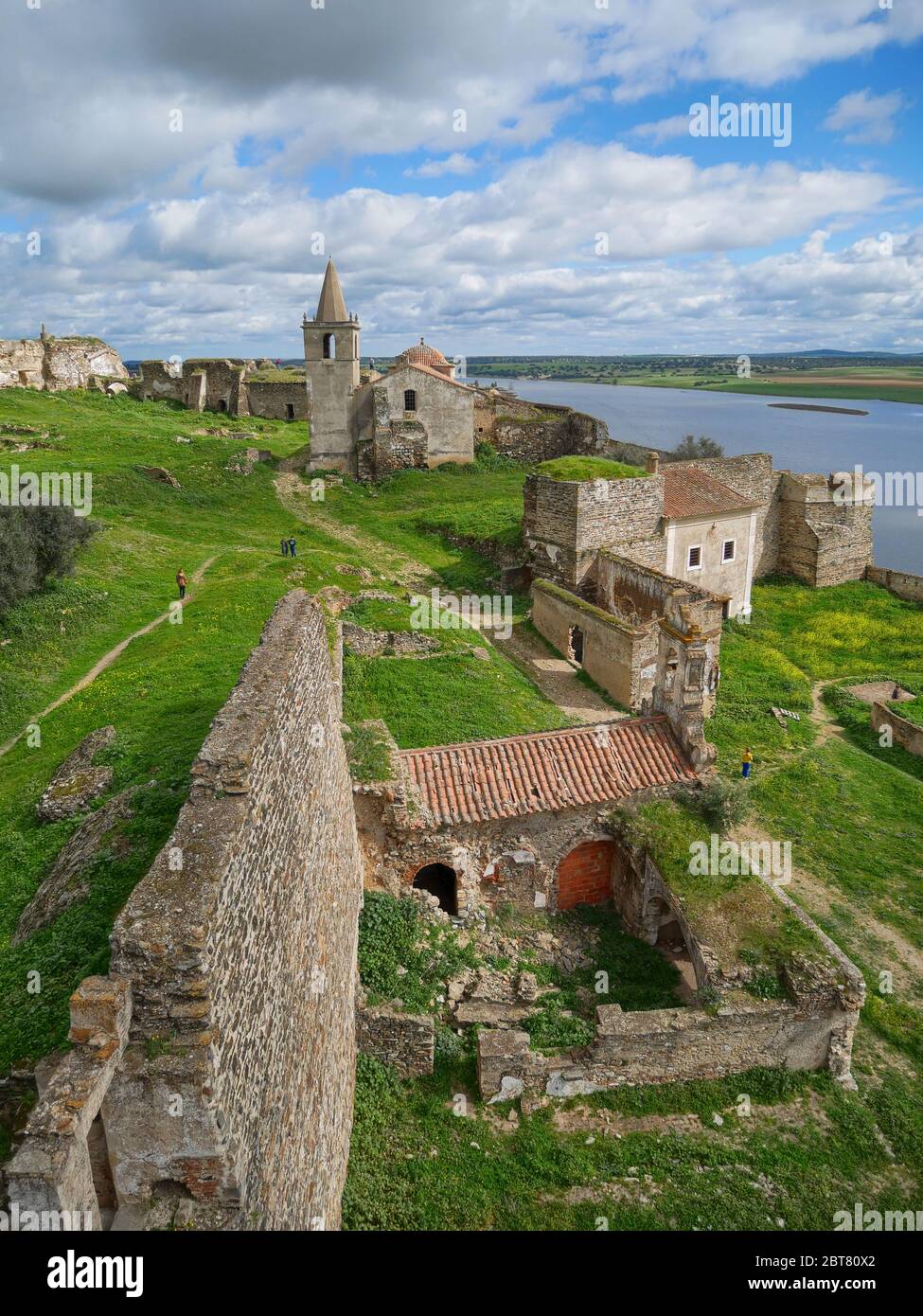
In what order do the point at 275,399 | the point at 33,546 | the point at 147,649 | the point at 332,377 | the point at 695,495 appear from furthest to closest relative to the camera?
the point at 275,399
the point at 332,377
the point at 695,495
the point at 33,546
the point at 147,649

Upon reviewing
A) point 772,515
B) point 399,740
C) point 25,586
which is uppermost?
point 772,515

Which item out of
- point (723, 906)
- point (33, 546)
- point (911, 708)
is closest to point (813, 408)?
point (911, 708)

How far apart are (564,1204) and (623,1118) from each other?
1649 mm

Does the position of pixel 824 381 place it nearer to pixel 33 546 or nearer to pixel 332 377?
pixel 332 377

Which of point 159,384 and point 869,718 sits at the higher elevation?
point 159,384

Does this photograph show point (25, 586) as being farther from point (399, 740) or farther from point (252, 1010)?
point (252, 1010)

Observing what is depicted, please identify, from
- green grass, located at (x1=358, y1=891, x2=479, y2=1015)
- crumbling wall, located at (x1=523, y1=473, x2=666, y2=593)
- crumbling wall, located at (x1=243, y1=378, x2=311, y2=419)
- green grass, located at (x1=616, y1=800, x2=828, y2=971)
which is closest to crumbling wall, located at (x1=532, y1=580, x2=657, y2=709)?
crumbling wall, located at (x1=523, y1=473, x2=666, y2=593)

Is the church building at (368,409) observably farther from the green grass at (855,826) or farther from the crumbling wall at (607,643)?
the green grass at (855,826)

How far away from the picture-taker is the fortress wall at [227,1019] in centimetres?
471

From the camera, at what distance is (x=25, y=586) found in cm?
1933

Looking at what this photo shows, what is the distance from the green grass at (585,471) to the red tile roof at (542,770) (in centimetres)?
1337

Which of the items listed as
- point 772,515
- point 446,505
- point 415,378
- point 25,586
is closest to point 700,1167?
point 25,586

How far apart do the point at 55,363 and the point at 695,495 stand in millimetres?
37755

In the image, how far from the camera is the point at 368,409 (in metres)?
39.3
